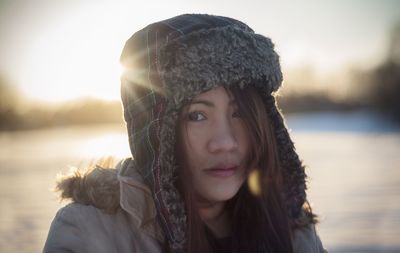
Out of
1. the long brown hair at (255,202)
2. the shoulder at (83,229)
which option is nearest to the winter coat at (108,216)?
the shoulder at (83,229)

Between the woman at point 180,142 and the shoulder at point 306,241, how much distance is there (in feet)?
0.37

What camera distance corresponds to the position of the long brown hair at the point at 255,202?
2.16 meters

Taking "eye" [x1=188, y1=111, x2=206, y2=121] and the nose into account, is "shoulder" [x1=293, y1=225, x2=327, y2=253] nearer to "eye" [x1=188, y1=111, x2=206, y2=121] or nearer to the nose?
the nose

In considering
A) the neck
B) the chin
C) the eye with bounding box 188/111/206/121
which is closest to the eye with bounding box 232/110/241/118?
the eye with bounding box 188/111/206/121

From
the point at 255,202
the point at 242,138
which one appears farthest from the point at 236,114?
the point at 255,202

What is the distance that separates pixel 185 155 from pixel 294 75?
136 feet

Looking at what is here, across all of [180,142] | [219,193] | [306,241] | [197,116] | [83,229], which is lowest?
[306,241]

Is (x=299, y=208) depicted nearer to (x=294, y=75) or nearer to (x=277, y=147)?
(x=277, y=147)

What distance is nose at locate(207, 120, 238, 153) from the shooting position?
2.10 metres

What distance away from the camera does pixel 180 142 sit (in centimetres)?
216

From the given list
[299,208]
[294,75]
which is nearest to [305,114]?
[294,75]

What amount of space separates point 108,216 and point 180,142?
1.35 feet

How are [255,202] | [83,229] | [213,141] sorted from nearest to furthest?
1. [83,229]
2. [213,141]
3. [255,202]

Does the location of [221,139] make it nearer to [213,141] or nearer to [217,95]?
[213,141]
